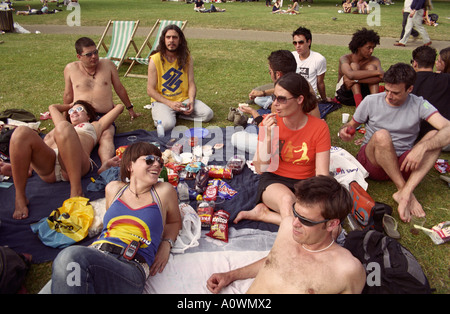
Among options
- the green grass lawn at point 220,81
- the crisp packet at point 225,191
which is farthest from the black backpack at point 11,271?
the crisp packet at point 225,191

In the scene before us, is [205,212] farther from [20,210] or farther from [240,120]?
[240,120]

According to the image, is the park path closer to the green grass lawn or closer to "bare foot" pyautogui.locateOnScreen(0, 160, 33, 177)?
the green grass lawn

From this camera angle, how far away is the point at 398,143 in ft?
13.1

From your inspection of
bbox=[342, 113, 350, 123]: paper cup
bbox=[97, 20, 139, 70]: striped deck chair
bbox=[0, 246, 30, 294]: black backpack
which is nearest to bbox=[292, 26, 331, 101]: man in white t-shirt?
bbox=[342, 113, 350, 123]: paper cup

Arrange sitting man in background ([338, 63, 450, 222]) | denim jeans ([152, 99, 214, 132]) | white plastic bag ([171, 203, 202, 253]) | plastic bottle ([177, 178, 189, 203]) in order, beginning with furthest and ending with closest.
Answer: denim jeans ([152, 99, 214, 132]) → plastic bottle ([177, 178, 189, 203]) → sitting man in background ([338, 63, 450, 222]) → white plastic bag ([171, 203, 202, 253])

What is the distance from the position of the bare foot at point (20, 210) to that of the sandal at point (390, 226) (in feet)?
12.4

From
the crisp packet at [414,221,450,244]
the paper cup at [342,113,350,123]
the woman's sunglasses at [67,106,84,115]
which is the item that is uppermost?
the woman's sunglasses at [67,106,84,115]

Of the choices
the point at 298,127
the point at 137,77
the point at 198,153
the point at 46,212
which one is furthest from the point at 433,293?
the point at 137,77

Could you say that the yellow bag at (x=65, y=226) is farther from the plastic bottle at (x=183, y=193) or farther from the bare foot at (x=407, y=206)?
the bare foot at (x=407, y=206)

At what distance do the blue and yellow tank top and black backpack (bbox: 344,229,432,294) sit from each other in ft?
5.41

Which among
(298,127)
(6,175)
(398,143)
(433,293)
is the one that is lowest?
(433,293)

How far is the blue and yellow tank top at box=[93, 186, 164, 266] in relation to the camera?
253cm

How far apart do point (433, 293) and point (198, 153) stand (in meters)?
3.08

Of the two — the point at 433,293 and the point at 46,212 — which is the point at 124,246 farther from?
the point at 433,293
